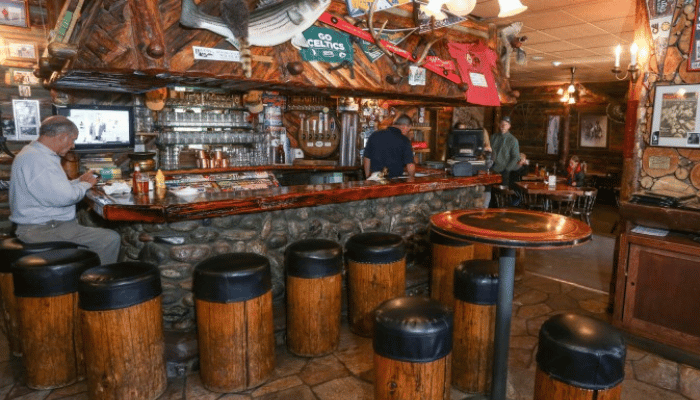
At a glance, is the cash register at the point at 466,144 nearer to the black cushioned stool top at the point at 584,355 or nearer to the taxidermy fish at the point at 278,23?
the taxidermy fish at the point at 278,23

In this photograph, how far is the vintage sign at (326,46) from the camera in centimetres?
451

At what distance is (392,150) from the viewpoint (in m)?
5.61

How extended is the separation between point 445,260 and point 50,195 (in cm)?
331

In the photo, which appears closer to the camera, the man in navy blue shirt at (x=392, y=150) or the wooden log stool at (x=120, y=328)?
the wooden log stool at (x=120, y=328)

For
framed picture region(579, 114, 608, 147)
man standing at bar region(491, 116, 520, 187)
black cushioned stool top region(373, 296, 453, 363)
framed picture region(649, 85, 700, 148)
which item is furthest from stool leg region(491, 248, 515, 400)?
framed picture region(579, 114, 608, 147)

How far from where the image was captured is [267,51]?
4.27 m

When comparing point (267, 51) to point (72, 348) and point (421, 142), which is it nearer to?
point (72, 348)

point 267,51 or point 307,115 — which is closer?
point 267,51

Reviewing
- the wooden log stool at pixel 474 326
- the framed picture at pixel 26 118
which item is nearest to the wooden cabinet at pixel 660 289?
the wooden log stool at pixel 474 326

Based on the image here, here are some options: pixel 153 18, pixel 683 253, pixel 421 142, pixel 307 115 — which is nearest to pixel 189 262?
pixel 153 18

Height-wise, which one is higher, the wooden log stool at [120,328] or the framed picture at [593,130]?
the framed picture at [593,130]

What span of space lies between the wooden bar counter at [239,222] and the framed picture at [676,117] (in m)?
2.06

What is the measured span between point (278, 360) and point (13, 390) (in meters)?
1.77

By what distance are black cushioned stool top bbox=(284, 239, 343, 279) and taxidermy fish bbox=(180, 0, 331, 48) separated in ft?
6.69
